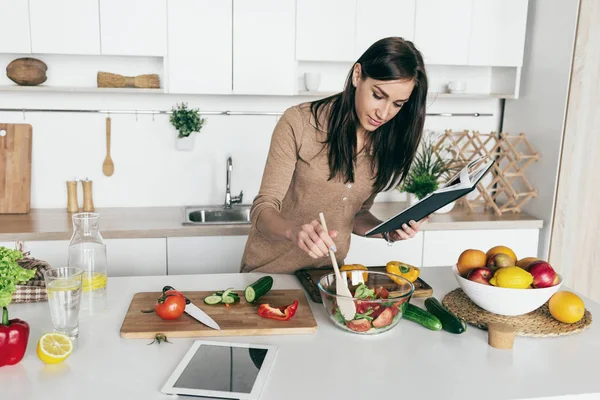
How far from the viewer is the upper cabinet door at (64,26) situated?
2.71 meters

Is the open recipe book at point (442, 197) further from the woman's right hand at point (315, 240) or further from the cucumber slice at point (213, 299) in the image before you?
the cucumber slice at point (213, 299)

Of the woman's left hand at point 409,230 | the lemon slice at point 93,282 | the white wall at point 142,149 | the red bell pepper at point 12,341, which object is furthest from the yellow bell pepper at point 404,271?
the white wall at point 142,149

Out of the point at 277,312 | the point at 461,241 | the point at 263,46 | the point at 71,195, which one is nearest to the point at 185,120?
the point at 263,46

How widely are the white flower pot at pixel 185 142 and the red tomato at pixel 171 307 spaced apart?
6.09 feet

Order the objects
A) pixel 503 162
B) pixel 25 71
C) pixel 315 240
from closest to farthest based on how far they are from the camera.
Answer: pixel 315 240, pixel 25 71, pixel 503 162

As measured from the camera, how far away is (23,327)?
47.5 inches

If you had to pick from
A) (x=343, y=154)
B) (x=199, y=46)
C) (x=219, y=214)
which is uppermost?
(x=199, y=46)

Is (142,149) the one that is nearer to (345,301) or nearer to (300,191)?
(300,191)

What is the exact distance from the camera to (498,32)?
3.13 meters

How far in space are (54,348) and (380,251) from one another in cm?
200

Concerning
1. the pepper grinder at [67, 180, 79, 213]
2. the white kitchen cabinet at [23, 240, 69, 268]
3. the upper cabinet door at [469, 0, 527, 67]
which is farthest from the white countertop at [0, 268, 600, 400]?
the upper cabinet door at [469, 0, 527, 67]

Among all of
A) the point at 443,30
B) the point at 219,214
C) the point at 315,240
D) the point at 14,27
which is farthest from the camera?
the point at 219,214

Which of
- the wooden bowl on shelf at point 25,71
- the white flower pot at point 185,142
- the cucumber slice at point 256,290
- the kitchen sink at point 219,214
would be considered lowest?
the kitchen sink at point 219,214

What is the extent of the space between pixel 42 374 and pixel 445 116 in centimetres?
285
